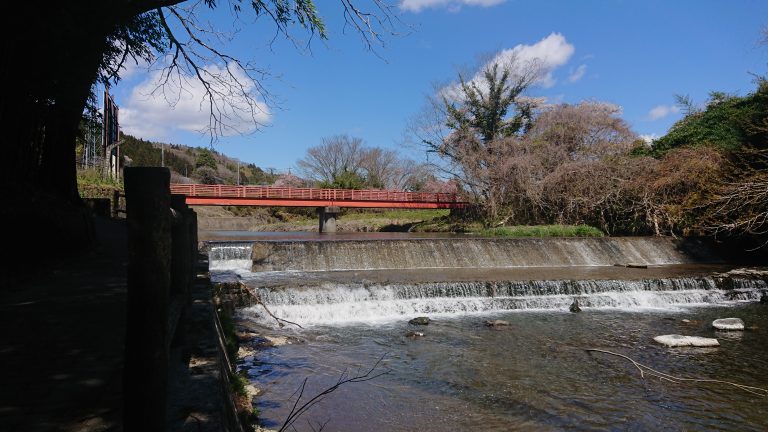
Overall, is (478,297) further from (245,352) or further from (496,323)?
(245,352)

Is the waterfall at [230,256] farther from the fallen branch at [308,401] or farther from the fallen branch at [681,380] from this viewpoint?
the fallen branch at [681,380]

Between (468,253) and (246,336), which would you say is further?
(468,253)

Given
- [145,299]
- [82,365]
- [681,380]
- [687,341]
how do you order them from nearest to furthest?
1. [145,299]
2. [82,365]
3. [681,380]
4. [687,341]

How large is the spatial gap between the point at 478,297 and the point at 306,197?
2172 centimetres

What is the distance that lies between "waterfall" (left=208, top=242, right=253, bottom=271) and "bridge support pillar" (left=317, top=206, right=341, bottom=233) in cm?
1741

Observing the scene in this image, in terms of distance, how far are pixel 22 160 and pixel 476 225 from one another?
79.0 feet

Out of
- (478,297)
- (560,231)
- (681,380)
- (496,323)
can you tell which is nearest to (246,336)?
(496,323)

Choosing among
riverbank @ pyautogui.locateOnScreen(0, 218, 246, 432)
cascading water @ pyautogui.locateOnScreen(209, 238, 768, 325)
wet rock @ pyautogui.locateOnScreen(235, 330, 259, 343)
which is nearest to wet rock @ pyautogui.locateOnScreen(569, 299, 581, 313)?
cascading water @ pyautogui.locateOnScreen(209, 238, 768, 325)

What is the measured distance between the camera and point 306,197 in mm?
30906

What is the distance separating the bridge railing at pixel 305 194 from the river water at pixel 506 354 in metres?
16.8

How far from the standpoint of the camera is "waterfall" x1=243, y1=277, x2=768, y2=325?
966 centimetres

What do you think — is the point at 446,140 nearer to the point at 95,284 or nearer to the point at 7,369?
the point at 95,284

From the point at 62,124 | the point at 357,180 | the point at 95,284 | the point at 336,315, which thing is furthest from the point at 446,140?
the point at 95,284

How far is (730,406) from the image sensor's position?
17.3 feet
